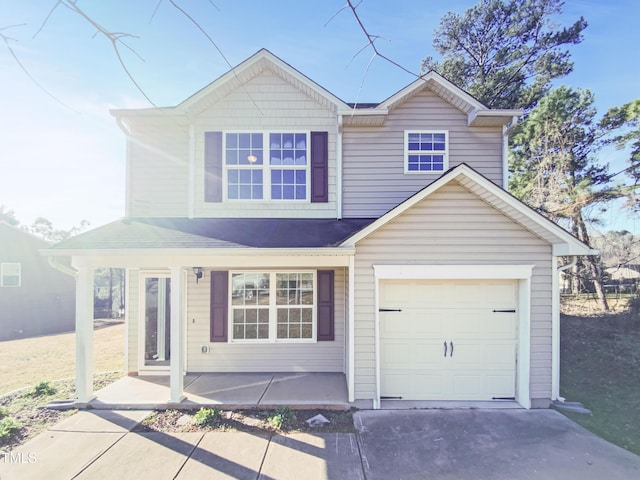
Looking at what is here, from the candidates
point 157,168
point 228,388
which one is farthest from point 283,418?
point 157,168

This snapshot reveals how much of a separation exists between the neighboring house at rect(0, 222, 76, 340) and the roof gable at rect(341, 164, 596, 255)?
1879 centimetres

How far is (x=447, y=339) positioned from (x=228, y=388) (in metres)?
4.43

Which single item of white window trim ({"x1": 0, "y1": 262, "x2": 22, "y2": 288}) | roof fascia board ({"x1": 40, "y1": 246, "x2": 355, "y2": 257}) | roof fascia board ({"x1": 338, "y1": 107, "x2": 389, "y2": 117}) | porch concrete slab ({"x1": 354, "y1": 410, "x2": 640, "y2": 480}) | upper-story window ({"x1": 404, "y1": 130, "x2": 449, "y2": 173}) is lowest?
porch concrete slab ({"x1": 354, "y1": 410, "x2": 640, "y2": 480})

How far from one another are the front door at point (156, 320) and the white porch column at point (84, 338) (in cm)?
133

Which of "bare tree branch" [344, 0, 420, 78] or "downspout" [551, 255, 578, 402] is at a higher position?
"bare tree branch" [344, 0, 420, 78]

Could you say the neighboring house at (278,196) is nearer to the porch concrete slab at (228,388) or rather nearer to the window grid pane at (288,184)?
the window grid pane at (288,184)

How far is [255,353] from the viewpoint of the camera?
698 cm

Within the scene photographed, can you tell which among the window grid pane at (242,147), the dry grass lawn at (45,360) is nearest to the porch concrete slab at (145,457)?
the dry grass lawn at (45,360)

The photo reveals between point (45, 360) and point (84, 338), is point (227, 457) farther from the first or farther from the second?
point (45, 360)

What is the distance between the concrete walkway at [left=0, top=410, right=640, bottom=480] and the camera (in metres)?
3.74

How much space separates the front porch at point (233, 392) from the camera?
5.36 meters

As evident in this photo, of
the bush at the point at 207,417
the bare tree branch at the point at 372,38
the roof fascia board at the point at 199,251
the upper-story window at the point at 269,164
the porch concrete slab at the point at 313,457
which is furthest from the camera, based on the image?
the upper-story window at the point at 269,164

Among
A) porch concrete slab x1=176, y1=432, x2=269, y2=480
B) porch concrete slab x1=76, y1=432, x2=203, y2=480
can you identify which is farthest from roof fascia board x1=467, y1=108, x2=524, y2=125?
porch concrete slab x1=76, y1=432, x2=203, y2=480

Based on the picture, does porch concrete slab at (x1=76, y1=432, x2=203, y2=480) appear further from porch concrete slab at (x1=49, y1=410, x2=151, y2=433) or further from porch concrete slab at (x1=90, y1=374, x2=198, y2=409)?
porch concrete slab at (x1=90, y1=374, x2=198, y2=409)
